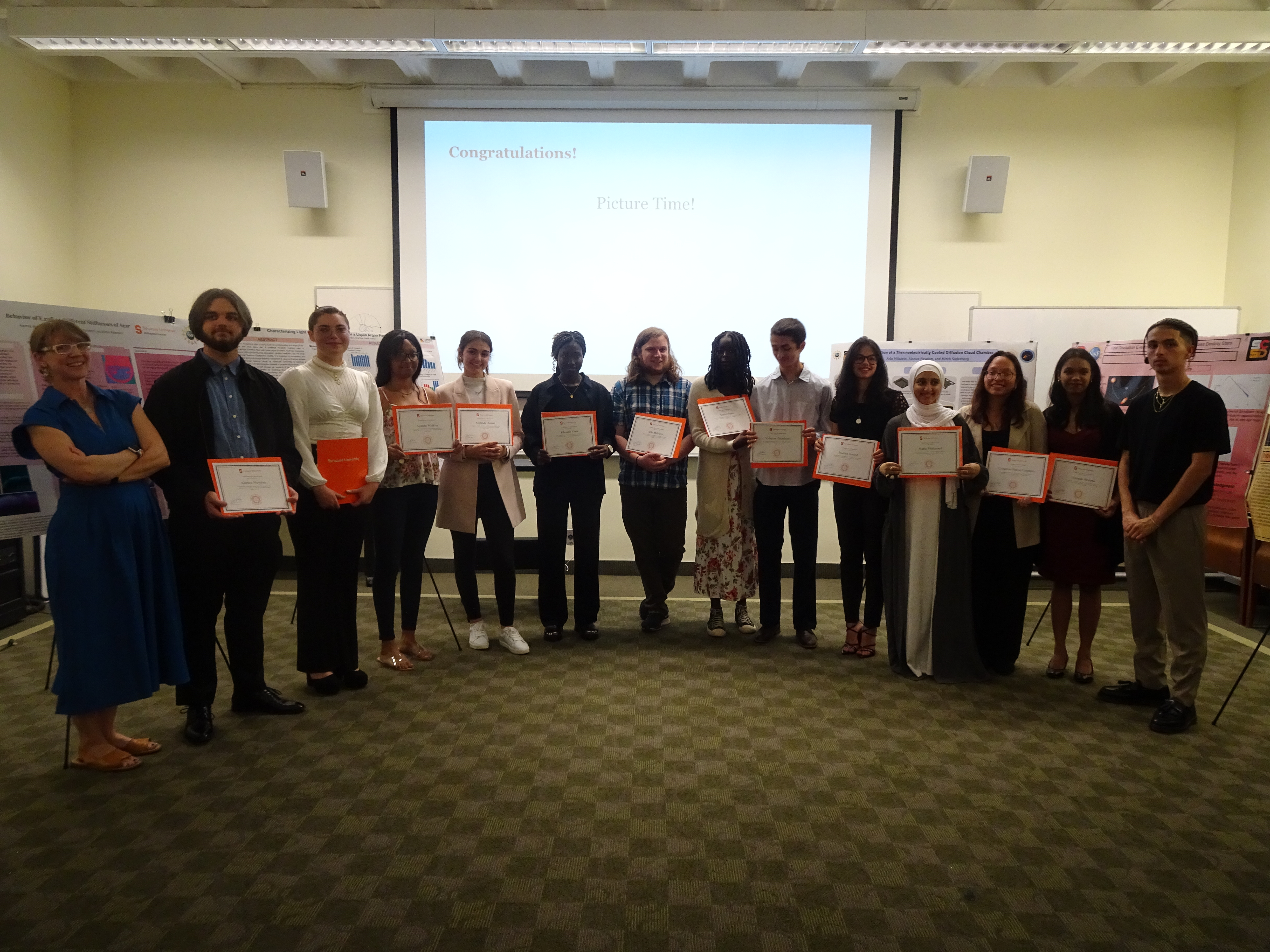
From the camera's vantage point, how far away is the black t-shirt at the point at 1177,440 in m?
2.79

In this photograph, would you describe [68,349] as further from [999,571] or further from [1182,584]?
[1182,584]

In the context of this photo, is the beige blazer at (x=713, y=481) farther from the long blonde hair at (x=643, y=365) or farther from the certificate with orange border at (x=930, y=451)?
the certificate with orange border at (x=930, y=451)

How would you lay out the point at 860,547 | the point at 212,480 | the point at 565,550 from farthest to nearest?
the point at 565,550 → the point at 860,547 → the point at 212,480

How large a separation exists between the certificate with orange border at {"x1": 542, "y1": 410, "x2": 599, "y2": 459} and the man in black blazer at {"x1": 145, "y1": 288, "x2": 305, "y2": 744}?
1.22 meters

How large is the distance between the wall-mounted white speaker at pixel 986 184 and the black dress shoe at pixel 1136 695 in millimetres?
3788

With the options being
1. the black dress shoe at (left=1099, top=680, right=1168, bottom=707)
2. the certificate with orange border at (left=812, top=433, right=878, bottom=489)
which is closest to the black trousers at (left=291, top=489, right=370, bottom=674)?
the certificate with orange border at (left=812, top=433, right=878, bottom=489)

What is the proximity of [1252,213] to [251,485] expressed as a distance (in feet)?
23.2

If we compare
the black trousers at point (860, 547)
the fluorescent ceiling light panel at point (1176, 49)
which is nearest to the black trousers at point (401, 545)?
the black trousers at point (860, 547)

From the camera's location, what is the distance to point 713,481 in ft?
12.6

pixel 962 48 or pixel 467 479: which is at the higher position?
pixel 962 48

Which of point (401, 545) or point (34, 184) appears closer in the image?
point (401, 545)

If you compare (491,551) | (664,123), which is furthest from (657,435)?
(664,123)

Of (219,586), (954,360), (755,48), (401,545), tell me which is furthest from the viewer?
(954,360)

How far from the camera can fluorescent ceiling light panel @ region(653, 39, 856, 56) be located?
15.1 ft
